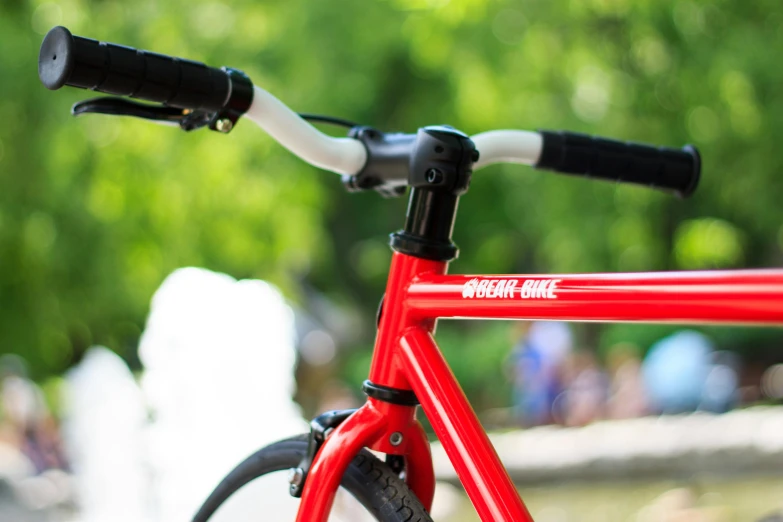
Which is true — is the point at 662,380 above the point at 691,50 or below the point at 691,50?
below

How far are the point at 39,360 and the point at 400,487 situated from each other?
820 cm

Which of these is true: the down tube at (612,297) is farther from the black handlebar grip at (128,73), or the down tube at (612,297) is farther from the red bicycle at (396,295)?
the black handlebar grip at (128,73)

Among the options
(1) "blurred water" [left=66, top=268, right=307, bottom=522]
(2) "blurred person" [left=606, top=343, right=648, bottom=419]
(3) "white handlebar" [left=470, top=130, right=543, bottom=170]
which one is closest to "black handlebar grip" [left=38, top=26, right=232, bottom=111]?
(3) "white handlebar" [left=470, top=130, right=543, bottom=170]

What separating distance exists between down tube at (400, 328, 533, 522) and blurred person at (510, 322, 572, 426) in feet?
25.3

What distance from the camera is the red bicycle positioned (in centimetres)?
115

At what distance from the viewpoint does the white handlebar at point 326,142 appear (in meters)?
1.35

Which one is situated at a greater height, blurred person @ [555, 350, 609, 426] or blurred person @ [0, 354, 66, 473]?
blurred person @ [555, 350, 609, 426]

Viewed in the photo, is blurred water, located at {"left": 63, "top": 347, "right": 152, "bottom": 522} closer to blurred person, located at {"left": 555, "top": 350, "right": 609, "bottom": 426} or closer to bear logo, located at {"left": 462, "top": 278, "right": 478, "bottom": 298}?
blurred person, located at {"left": 555, "top": 350, "right": 609, "bottom": 426}

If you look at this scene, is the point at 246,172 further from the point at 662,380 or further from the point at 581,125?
the point at 662,380

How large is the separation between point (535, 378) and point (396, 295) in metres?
7.71

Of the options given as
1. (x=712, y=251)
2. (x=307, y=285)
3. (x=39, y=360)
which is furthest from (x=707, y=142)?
(x=307, y=285)

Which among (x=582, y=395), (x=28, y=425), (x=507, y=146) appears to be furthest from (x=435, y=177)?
(x=582, y=395)

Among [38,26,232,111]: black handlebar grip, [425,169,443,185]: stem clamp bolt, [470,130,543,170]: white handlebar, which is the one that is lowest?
[425,169,443,185]: stem clamp bolt

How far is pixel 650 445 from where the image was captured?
643 cm
